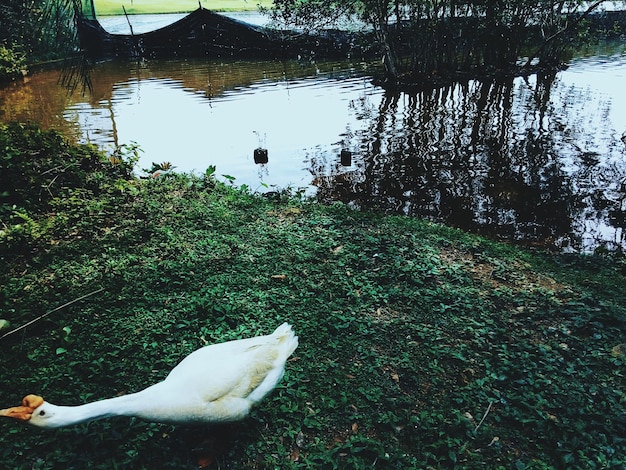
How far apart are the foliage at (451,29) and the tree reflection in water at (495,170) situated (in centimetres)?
266

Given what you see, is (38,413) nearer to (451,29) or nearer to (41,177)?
(41,177)

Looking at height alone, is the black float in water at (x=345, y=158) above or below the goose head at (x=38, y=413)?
above

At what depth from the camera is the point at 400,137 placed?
31.3 feet

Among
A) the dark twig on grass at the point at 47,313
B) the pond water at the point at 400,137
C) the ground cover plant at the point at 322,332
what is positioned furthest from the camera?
the pond water at the point at 400,137

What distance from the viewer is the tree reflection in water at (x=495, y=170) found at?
614cm

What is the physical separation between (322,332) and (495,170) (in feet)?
18.3

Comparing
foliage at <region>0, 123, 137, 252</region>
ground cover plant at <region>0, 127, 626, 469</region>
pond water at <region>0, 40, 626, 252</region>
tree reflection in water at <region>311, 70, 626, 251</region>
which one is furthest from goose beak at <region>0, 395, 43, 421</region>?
tree reflection in water at <region>311, 70, 626, 251</region>

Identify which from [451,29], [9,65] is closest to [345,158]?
[451,29]

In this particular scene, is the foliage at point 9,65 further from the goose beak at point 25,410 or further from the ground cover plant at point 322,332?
the goose beak at point 25,410

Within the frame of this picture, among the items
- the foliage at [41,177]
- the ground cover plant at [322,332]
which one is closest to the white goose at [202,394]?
the ground cover plant at [322,332]

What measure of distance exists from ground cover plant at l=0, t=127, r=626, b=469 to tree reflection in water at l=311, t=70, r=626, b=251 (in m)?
1.10

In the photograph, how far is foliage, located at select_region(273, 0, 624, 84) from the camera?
44.0 ft

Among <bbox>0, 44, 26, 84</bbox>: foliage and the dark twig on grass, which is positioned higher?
<bbox>0, 44, 26, 84</bbox>: foliage

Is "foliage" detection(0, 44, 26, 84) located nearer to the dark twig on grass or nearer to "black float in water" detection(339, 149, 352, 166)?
"black float in water" detection(339, 149, 352, 166)
